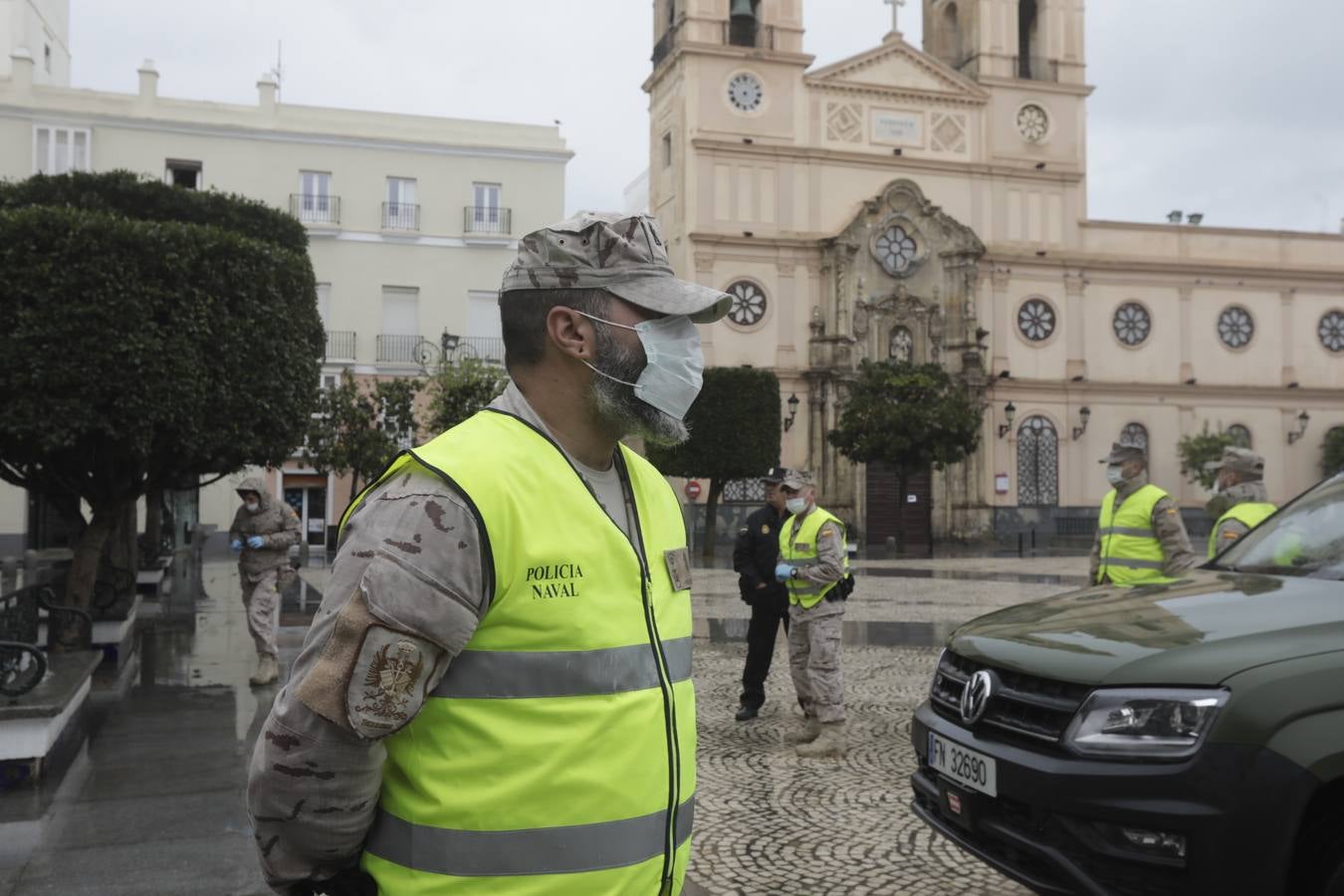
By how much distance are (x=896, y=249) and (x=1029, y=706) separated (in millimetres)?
37539

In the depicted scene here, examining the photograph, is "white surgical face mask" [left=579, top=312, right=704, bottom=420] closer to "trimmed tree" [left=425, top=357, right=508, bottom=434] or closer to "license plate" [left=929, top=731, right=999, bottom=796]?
"license plate" [left=929, top=731, right=999, bottom=796]

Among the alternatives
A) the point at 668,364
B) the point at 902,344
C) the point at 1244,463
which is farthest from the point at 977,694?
the point at 902,344

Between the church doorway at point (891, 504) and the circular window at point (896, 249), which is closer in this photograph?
the church doorway at point (891, 504)

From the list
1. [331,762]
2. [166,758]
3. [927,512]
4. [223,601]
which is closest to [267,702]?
[166,758]

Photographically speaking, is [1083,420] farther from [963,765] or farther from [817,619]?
[963,765]

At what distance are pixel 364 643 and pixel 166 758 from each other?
6.22m

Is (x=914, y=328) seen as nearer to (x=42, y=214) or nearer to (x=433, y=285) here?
(x=433, y=285)

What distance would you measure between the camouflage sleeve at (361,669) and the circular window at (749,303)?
121ft

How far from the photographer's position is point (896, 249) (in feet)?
130

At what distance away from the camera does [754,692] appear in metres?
8.40

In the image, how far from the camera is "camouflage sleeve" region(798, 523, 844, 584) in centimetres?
734

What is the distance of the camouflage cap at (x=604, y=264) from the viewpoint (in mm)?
2066

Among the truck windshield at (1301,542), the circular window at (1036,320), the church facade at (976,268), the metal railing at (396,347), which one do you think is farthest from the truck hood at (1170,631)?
the circular window at (1036,320)

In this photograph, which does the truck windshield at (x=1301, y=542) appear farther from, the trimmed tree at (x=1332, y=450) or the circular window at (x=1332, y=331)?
the circular window at (x=1332, y=331)
